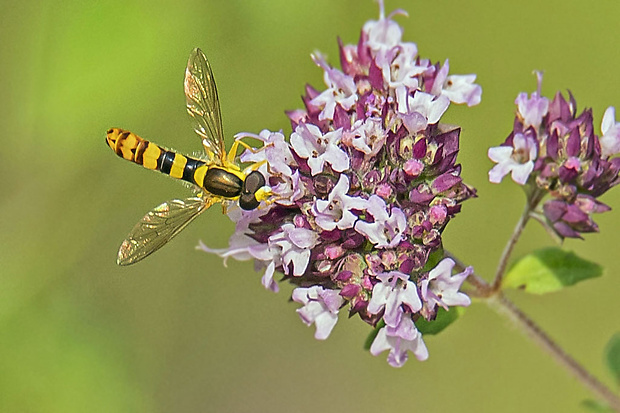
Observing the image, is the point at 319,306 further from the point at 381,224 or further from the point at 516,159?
the point at 516,159

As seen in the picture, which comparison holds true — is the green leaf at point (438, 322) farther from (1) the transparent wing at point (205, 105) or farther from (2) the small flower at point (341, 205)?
(1) the transparent wing at point (205, 105)

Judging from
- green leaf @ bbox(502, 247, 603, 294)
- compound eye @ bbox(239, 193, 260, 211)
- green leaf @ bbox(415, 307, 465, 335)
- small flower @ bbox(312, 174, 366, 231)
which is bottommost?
green leaf @ bbox(502, 247, 603, 294)

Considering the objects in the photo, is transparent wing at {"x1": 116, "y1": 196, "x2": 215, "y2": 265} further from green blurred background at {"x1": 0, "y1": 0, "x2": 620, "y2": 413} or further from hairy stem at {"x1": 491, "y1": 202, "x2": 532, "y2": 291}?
green blurred background at {"x1": 0, "y1": 0, "x2": 620, "y2": 413}

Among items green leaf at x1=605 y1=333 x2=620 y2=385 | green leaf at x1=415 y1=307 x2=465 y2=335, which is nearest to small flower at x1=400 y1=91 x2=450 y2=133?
green leaf at x1=415 y1=307 x2=465 y2=335

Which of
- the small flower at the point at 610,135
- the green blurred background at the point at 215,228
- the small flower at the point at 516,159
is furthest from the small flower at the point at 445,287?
the green blurred background at the point at 215,228

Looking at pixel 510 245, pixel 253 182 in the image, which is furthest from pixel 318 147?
pixel 510 245

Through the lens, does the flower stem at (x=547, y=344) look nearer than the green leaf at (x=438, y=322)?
No

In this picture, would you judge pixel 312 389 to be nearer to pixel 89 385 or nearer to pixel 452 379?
pixel 452 379

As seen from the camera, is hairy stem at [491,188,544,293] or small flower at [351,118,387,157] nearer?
small flower at [351,118,387,157]
